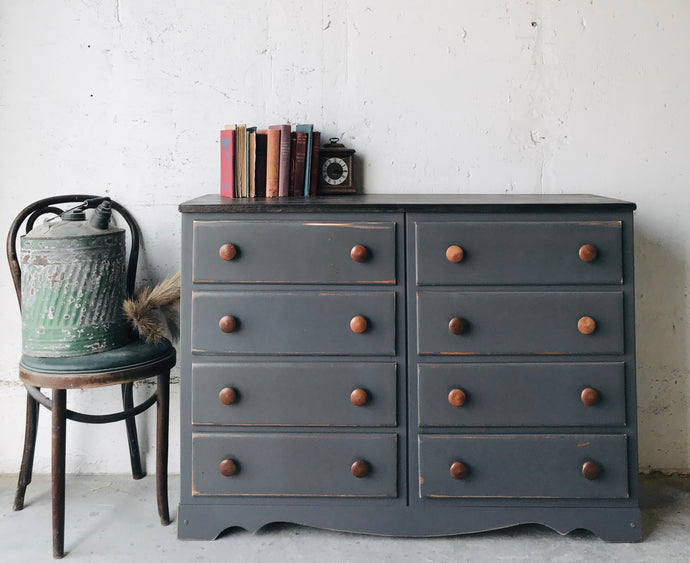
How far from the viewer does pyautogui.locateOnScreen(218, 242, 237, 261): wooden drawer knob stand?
6.61 feet

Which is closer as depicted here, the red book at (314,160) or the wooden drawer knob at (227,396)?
the wooden drawer knob at (227,396)

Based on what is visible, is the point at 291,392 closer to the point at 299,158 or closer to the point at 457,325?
the point at 457,325

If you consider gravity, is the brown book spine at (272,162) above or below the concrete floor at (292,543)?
above

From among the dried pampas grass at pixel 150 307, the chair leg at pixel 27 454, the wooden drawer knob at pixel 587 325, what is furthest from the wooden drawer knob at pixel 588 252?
the chair leg at pixel 27 454

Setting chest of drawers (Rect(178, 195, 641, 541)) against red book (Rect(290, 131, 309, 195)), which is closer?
chest of drawers (Rect(178, 195, 641, 541))

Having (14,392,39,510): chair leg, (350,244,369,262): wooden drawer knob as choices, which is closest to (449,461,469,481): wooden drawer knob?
(350,244,369,262): wooden drawer knob

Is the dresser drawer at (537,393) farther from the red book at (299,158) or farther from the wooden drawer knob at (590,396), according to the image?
the red book at (299,158)

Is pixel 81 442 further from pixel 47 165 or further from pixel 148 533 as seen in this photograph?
pixel 47 165

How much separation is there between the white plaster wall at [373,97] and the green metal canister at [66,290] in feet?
1.56

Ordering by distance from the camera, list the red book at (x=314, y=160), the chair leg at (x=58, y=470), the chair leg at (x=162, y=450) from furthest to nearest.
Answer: the red book at (x=314, y=160) → the chair leg at (x=162, y=450) → the chair leg at (x=58, y=470)

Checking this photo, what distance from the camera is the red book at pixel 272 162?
94.3 inches

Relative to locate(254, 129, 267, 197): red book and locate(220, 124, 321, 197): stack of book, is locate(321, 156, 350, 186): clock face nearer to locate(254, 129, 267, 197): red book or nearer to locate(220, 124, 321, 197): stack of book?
locate(220, 124, 321, 197): stack of book

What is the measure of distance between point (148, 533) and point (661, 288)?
7.48 feet

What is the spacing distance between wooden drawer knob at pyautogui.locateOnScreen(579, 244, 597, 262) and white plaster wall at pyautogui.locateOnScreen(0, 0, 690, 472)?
0.64m
